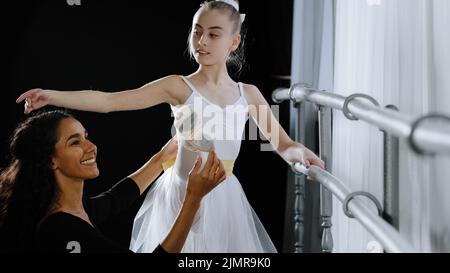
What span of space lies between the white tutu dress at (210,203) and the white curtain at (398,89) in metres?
0.17

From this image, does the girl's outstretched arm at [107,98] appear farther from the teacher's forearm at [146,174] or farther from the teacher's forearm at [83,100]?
the teacher's forearm at [146,174]

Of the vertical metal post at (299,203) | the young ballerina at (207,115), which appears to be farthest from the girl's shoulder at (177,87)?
the vertical metal post at (299,203)

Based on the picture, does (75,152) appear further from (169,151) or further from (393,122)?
(393,122)

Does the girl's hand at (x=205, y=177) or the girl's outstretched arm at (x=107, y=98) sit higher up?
the girl's outstretched arm at (x=107, y=98)

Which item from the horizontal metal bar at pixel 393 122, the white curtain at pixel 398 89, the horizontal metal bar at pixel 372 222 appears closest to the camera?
the horizontal metal bar at pixel 393 122

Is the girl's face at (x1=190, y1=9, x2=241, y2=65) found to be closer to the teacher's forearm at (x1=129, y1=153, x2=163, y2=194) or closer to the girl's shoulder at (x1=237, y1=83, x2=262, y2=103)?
the girl's shoulder at (x1=237, y1=83, x2=262, y2=103)

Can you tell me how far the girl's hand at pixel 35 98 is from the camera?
1251mm

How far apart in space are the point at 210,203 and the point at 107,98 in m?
0.27

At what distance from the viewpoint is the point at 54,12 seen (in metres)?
1.29

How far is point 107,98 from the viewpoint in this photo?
1.26 m

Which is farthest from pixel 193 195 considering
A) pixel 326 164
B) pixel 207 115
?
pixel 326 164

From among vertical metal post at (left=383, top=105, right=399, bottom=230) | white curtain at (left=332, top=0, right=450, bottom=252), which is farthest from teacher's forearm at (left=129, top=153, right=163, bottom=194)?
vertical metal post at (left=383, top=105, right=399, bottom=230)
